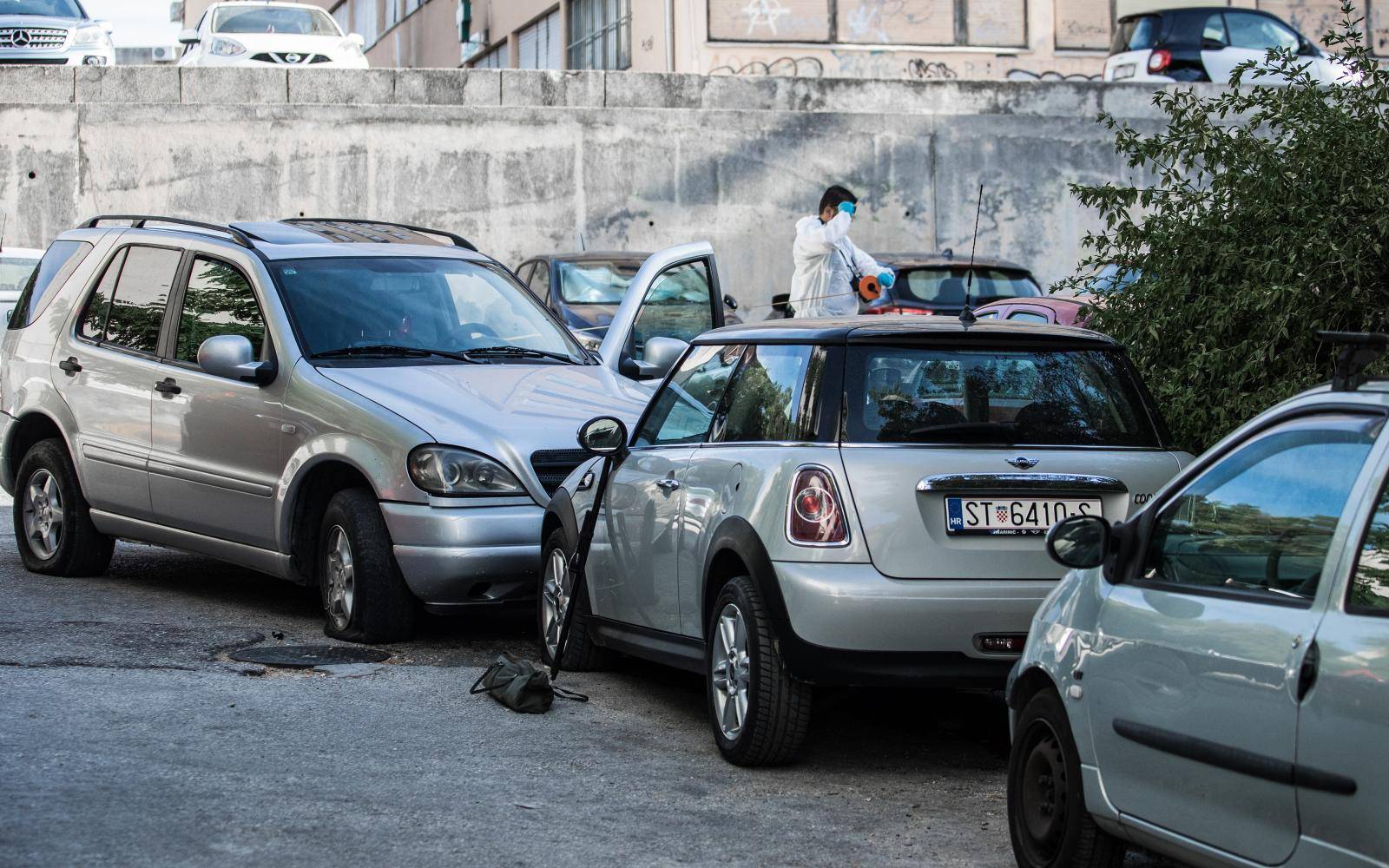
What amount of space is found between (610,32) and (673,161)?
42.3 ft

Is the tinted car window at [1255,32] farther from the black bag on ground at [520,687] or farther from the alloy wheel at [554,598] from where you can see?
the black bag on ground at [520,687]

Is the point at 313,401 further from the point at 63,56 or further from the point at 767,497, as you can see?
the point at 63,56

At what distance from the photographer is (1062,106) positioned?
2427cm

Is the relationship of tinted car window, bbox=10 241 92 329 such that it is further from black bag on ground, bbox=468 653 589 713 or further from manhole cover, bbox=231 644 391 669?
black bag on ground, bbox=468 653 589 713

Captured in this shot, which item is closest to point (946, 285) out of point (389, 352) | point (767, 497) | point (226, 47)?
point (389, 352)

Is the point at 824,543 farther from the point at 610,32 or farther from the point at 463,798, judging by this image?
the point at 610,32

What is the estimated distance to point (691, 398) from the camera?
23.9 ft

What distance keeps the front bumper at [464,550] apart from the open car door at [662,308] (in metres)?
1.48

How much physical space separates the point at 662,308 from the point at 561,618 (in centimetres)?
388

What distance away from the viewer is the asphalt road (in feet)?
17.2

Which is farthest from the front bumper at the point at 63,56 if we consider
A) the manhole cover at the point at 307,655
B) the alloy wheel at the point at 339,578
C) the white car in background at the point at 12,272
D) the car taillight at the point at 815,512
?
the car taillight at the point at 815,512

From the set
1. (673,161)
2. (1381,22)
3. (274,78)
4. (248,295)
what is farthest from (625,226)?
(1381,22)

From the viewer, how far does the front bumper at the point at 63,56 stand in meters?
25.1

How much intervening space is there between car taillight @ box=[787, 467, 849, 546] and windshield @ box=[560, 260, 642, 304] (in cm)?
1276
